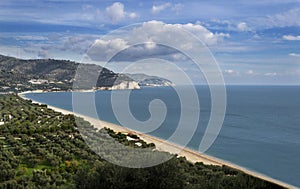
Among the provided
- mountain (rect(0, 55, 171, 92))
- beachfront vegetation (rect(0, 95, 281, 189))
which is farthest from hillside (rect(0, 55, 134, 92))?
beachfront vegetation (rect(0, 95, 281, 189))

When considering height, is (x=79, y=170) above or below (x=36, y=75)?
below

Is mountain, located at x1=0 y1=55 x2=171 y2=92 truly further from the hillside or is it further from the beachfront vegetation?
the beachfront vegetation

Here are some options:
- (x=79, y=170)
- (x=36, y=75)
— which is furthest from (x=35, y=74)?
(x=79, y=170)

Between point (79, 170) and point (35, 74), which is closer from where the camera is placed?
point (79, 170)

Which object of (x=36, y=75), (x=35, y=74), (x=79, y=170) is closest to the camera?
(x=79, y=170)

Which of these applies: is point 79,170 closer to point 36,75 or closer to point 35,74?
point 36,75

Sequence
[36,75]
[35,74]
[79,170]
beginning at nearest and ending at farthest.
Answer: [79,170], [36,75], [35,74]

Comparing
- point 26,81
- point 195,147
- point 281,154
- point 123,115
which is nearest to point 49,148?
point 195,147

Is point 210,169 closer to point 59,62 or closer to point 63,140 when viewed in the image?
Answer: point 63,140
